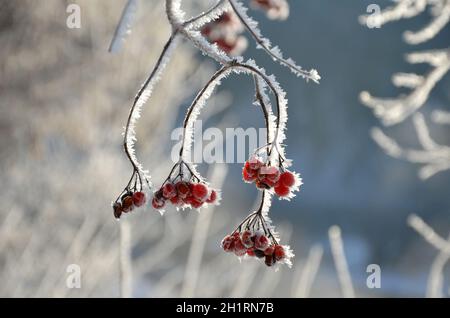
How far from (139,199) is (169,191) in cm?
5

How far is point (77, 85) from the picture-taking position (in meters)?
4.24

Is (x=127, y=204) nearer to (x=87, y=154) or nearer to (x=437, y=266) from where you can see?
(x=437, y=266)

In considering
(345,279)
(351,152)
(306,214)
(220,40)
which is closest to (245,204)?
(306,214)

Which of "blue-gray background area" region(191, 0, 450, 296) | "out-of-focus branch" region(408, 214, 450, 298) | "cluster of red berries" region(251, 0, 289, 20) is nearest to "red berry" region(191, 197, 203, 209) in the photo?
"cluster of red berries" region(251, 0, 289, 20)

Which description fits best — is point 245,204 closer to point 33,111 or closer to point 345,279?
point 33,111

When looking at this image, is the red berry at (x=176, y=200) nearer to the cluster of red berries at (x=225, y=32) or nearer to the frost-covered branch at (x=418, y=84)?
the cluster of red berries at (x=225, y=32)

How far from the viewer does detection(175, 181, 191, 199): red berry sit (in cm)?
72

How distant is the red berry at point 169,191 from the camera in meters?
0.72

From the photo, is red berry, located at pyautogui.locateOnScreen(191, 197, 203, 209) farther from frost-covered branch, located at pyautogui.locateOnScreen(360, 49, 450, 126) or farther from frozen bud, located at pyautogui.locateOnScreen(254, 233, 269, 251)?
frost-covered branch, located at pyautogui.locateOnScreen(360, 49, 450, 126)

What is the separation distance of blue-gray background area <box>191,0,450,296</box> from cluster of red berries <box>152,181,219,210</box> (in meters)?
7.34

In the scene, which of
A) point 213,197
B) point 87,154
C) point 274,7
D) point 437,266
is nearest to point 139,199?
point 213,197

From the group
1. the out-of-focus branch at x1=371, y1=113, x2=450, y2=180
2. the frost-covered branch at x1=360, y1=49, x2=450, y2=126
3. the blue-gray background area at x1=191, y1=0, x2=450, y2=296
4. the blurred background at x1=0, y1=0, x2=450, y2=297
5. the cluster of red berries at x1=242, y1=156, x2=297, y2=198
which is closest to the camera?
the cluster of red berries at x1=242, y1=156, x2=297, y2=198
